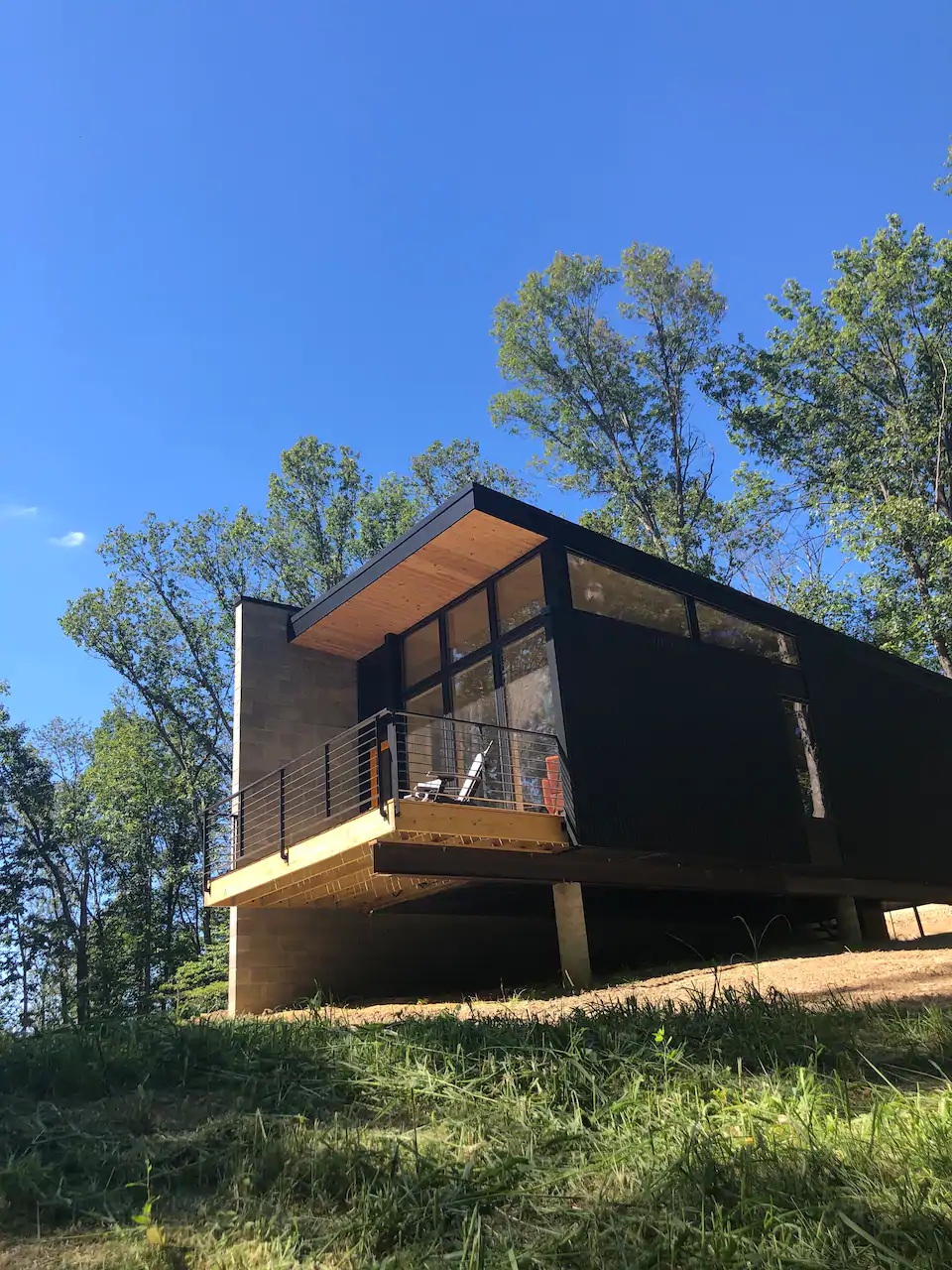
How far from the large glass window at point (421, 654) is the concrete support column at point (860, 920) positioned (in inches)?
260

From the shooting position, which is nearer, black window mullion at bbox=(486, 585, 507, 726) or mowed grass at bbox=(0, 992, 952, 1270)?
mowed grass at bbox=(0, 992, 952, 1270)

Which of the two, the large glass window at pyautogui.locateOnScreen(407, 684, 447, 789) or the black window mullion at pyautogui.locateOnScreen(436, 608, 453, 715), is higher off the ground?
the black window mullion at pyautogui.locateOnScreen(436, 608, 453, 715)

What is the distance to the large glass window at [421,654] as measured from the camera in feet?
37.6

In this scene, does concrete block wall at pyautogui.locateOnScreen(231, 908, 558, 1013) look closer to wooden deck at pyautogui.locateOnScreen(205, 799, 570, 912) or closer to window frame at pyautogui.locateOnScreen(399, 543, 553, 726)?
wooden deck at pyautogui.locateOnScreen(205, 799, 570, 912)

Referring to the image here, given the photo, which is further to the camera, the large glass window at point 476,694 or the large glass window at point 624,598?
the large glass window at point 476,694

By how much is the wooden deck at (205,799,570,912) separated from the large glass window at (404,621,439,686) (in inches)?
115

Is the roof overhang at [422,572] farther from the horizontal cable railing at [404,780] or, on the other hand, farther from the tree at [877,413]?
the tree at [877,413]

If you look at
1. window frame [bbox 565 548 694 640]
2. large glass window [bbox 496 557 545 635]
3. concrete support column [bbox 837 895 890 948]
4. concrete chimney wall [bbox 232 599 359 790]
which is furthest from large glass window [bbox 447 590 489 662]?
concrete support column [bbox 837 895 890 948]

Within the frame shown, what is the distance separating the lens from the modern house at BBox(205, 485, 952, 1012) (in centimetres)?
907

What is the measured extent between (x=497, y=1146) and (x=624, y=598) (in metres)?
8.16

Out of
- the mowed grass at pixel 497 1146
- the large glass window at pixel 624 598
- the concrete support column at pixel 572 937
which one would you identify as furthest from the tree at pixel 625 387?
the mowed grass at pixel 497 1146

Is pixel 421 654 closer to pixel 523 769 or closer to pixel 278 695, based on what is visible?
pixel 278 695

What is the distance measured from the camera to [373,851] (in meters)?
8.12

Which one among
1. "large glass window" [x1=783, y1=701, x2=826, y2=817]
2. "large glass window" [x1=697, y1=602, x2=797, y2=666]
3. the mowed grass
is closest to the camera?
the mowed grass
